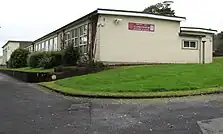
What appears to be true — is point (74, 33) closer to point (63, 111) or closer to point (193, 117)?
point (63, 111)

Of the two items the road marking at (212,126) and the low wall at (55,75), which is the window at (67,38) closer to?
the low wall at (55,75)

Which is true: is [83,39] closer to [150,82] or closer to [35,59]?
[35,59]

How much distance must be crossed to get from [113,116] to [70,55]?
15.3 meters

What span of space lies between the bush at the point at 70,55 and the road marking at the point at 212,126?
16.5 m

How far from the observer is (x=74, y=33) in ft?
86.8

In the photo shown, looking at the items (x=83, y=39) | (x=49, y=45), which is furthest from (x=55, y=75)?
(x=49, y=45)

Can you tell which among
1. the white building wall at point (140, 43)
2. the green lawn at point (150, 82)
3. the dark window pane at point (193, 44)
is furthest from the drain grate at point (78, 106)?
the dark window pane at point (193, 44)

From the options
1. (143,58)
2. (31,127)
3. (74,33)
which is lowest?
(31,127)

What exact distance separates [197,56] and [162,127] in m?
19.6

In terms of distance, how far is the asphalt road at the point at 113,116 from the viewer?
693 centimetres

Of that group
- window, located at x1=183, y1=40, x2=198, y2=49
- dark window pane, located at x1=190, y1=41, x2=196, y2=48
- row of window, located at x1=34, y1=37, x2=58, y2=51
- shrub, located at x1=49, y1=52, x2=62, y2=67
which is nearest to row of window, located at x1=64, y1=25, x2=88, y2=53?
shrub, located at x1=49, y1=52, x2=62, y2=67

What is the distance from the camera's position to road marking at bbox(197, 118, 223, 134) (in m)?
6.65

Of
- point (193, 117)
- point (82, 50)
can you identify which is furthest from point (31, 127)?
point (82, 50)

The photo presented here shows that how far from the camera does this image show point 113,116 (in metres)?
8.43
